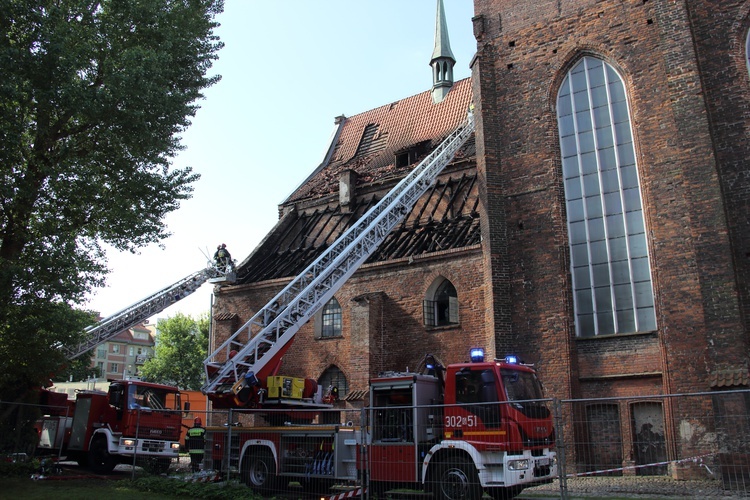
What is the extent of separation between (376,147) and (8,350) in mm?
20216

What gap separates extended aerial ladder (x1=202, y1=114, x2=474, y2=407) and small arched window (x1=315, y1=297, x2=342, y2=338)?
3.46 meters

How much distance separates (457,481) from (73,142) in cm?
982

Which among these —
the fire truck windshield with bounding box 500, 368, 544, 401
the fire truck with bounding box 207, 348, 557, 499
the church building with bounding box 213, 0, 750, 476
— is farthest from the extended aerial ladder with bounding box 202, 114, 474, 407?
the fire truck windshield with bounding box 500, 368, 544, 401

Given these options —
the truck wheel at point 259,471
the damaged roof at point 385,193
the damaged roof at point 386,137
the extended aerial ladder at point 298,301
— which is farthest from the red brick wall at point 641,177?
the damaged roof at point 386,137

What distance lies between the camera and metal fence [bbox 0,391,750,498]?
10.1 metres

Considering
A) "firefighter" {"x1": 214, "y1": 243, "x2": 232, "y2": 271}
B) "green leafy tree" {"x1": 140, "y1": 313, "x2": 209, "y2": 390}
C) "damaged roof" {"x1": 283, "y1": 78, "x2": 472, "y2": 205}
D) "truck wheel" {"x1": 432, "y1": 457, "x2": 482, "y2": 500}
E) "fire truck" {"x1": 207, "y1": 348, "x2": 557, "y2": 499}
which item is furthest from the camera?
"green leafy tree" {"x1": 140, "y1": 313, "x2": 209, "y2": 390}

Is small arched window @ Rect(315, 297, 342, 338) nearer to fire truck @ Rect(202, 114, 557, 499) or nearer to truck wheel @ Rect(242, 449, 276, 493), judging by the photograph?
fire truck @ Rect(202, 114, 557, 499)

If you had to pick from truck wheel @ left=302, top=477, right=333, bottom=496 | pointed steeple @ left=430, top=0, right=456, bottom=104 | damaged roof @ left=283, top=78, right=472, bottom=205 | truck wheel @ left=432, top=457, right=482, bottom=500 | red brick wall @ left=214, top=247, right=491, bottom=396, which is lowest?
truck wheel @ left=302, top=477, right=333, bottom=496

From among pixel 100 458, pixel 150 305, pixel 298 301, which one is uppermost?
pixel 150 305

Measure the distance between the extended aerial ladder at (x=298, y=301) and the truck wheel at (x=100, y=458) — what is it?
342 centimetres

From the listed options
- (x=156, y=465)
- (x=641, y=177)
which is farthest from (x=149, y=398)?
(x=641, y=177)

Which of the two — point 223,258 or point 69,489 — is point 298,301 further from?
point 223,258

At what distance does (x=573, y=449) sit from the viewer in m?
13.7

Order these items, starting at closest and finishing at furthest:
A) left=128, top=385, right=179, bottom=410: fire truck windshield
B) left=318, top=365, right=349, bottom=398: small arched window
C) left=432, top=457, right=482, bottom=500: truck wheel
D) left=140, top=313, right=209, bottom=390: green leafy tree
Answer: left=432, top=457, right=482, bottom=500: truck wheel
left=128, top=385, right=179, bottom=410: fire truck windshield
left=318, top=365, right=349, bottom=398: small arched window
left=140, top=313, right=209, bottom=390: green leafy tree
